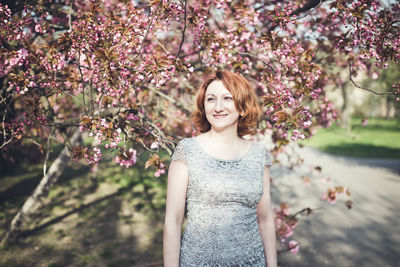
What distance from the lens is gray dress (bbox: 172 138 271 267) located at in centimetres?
197

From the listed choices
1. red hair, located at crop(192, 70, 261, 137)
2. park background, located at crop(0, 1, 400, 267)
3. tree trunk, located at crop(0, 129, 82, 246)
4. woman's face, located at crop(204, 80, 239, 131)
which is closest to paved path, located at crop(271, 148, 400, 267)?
park background, located at crop(0, 1, 400, 267)

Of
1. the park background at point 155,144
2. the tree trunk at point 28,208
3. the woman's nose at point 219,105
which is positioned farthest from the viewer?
the tree trunk at point 28,208

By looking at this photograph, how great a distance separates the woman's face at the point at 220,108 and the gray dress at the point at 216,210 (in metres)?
0.25

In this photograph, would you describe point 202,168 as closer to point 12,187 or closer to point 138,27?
point 138,27

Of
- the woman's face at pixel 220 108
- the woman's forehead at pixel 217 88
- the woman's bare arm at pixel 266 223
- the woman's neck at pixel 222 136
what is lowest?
the woman's bare arm at pixel 266 223

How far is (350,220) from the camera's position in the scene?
20.5ft

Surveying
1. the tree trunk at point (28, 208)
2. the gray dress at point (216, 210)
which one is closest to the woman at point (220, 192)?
the gray dress at point (216, 210)

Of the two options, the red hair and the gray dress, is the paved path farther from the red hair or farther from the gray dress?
the red hair

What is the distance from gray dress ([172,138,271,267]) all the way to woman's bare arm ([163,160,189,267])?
63 millimetres

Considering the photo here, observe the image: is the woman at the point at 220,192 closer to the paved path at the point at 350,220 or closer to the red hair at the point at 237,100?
the red hair at the point at 237,100

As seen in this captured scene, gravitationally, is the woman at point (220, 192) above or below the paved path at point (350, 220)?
above

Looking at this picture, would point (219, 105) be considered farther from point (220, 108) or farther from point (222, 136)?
point (222, 136)

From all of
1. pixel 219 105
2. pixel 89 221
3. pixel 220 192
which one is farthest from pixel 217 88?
pixel 89 221

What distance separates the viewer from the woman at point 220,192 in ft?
6.43
